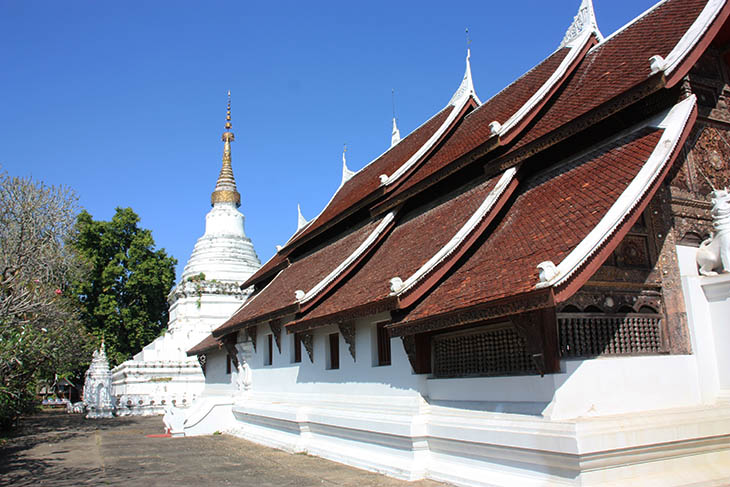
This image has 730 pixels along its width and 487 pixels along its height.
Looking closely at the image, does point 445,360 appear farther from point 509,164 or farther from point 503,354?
point 509,164

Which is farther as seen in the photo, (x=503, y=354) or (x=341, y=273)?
(x=341, y=273)

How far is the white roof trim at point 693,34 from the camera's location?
6926 millimetres

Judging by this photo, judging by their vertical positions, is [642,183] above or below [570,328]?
above

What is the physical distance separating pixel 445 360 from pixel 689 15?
19.2 ft

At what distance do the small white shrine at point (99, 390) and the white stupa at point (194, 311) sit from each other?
0.61 metres

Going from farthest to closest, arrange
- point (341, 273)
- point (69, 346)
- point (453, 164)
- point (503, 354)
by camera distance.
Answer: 1. point (69, 346)
2. point (341, 273)
3. point (453, 164)
4. point (503, 354)

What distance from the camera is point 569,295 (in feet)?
18.8

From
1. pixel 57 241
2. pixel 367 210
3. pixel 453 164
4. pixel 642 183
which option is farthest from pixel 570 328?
pixel 57 241

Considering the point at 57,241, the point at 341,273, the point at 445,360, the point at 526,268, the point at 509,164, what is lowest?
the point at 445,360

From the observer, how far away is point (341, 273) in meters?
11.4

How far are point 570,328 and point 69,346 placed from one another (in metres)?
21.7

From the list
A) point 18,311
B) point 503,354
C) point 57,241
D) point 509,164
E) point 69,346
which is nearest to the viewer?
point 503,354

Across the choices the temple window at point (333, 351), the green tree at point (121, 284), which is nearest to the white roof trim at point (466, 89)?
the temple window at point (333, 351)

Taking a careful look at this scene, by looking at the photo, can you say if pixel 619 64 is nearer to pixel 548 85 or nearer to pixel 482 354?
pixel 548 85
